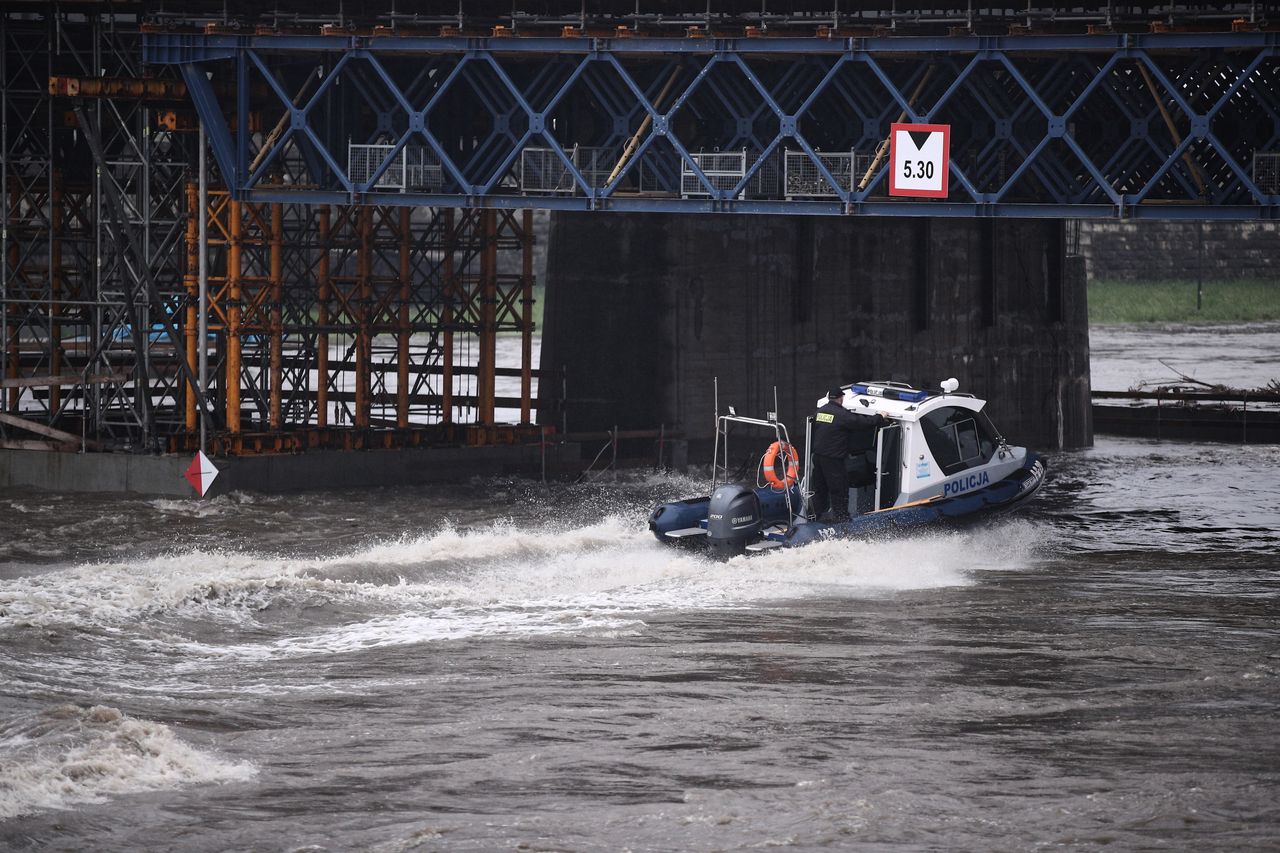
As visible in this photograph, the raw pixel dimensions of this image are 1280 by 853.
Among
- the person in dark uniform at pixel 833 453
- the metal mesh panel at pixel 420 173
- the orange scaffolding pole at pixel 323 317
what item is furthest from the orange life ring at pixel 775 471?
the orange scaffolding pole at pixel 323 317

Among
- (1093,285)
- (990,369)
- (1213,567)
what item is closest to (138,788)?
(1213,567)

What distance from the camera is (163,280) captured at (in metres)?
34.0

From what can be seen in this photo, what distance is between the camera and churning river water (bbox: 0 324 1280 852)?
12.9 meters

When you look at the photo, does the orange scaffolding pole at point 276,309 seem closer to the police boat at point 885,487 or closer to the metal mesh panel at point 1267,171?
the police boat at point 885,487

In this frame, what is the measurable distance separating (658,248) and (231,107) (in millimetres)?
8527

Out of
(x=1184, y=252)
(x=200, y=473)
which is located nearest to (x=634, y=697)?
(x=200, y=473)

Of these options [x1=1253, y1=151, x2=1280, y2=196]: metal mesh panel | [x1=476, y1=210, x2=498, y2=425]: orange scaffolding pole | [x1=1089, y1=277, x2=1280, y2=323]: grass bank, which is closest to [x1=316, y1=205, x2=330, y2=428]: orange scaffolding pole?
[x1=476, y1=210, x2=498, y2=425]: orange scaffolding pole

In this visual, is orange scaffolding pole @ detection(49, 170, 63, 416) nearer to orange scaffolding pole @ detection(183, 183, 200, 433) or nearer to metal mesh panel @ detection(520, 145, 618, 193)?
orange scaffolding pole @ detection(183, 183, 200, 433)

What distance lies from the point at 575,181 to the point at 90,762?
19646 millimetres

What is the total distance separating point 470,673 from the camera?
54.8 feet

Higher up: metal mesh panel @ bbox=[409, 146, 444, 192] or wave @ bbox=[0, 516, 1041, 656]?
metal mesh panel @ bbox=[409, 146, 444, 192]

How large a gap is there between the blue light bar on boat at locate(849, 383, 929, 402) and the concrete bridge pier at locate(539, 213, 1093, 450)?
12649mm

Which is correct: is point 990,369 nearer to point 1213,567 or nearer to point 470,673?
point 1213,567

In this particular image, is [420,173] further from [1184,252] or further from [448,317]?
[1184,252]
